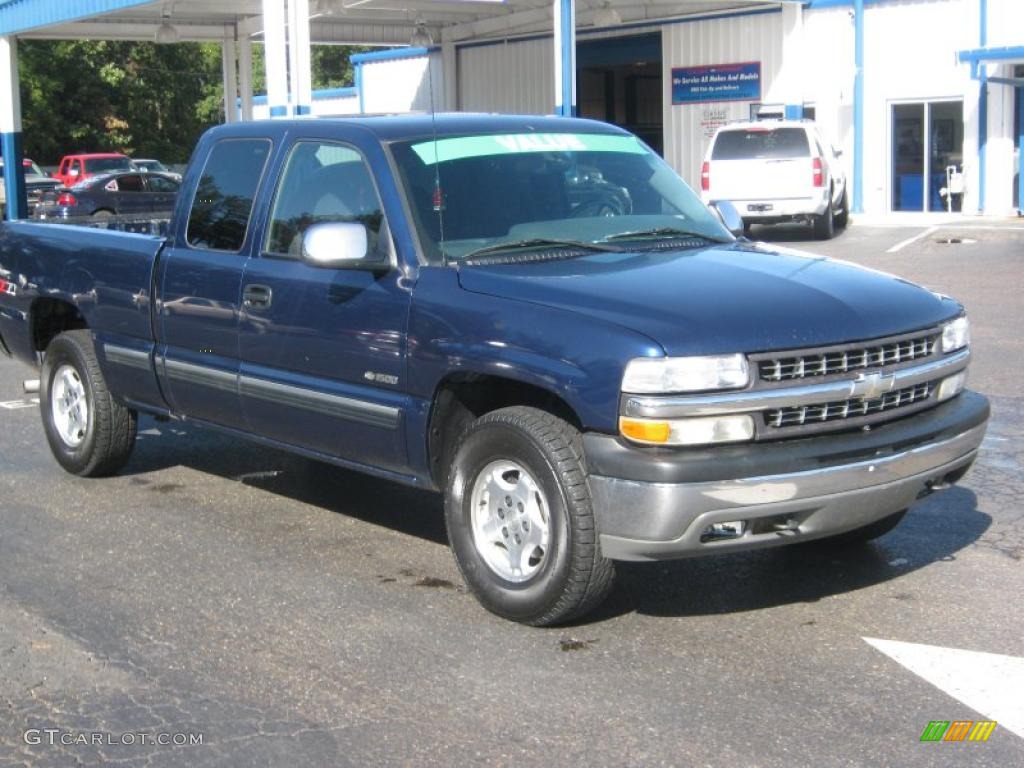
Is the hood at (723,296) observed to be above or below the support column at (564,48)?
below

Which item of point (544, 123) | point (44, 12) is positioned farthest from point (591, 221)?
point (44, 12)

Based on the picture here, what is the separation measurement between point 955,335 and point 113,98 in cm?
5452

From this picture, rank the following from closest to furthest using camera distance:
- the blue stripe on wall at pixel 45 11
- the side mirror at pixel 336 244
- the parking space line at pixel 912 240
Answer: the side mirror at pixel 336 244 → the parking space line at pixel 912 240 → the blue stripe on wall at pixel 45 11


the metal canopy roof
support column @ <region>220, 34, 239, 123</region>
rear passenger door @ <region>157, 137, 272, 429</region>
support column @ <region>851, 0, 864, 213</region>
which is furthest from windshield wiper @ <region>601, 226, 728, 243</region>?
support column @ <region>220, 34, 239, 123</region>

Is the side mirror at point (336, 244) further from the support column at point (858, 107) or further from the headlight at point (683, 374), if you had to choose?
the support column at point (858, 107)

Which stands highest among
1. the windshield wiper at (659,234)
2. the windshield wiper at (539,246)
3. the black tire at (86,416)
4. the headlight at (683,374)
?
the windshield wiper at (659,234)

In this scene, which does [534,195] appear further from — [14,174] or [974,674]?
[14,174]

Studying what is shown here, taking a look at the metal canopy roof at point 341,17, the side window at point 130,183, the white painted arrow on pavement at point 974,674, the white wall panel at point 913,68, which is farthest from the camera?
the side window at point 130,183

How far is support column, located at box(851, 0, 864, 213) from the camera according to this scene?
27.2 meters

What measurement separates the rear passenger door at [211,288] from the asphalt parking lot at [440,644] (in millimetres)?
676

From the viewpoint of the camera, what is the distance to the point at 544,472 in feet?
16.1

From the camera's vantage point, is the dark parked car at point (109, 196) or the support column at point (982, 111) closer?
the support column at point (982, 111)

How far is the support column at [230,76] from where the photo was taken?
33.3m

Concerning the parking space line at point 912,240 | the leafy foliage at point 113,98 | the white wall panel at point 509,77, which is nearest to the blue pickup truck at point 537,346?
the parking space line at point 912,240
